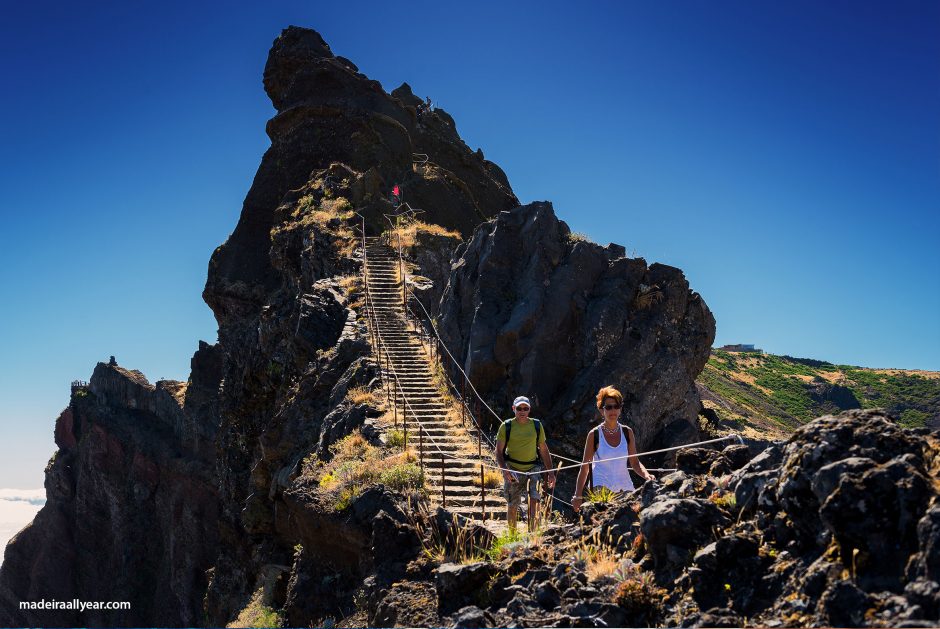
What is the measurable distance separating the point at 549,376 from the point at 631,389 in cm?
193

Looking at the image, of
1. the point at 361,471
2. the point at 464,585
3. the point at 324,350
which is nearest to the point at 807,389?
the point at 324,350

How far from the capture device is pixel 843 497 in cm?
465

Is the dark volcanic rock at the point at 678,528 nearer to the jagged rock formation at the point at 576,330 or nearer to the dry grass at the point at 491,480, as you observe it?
the dry grass at the point at 491,480

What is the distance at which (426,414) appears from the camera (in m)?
17.0

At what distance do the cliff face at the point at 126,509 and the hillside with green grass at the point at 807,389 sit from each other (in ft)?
122

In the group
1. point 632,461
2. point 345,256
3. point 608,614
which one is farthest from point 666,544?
point 345,256

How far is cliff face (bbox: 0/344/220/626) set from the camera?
53469 millimetres

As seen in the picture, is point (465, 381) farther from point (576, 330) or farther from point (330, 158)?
point (330, 158)

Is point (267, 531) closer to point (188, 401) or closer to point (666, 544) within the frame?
point (666, 544)

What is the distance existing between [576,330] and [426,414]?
13.7 feet

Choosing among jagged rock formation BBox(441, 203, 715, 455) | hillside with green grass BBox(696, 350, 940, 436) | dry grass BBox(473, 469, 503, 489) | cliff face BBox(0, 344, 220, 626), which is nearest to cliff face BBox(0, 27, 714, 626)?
jagged rock formation BBox(441, 203, 715, 455)

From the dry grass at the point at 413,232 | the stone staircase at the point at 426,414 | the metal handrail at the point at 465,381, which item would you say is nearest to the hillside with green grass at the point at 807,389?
the dry grass at the point at 413,232

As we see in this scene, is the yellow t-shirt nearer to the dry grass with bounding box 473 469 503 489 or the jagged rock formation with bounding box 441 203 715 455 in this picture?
the dry grass with bounding box 473 469 503 489

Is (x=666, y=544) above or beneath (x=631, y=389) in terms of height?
beneath
